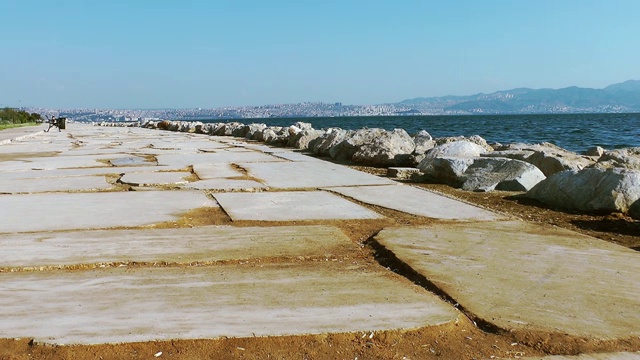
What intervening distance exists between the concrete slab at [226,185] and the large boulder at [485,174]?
129 centimetres

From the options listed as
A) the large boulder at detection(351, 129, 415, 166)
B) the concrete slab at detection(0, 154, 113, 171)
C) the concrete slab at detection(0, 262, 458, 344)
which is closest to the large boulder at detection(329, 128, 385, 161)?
the large boulder at detection(351, 129, 415, 166)

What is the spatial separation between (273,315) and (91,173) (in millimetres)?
3293

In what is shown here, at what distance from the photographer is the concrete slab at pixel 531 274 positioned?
4.50 feet

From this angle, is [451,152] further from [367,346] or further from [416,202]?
[367,346]

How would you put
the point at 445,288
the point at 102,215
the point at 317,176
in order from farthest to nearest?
the point at 317,176, the point at 102,215, the point at 445,288

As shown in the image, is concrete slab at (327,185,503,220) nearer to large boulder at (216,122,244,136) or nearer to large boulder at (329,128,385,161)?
large boulder at (329,128,385,161)

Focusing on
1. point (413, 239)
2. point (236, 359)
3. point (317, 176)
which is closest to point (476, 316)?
point (236, 359)

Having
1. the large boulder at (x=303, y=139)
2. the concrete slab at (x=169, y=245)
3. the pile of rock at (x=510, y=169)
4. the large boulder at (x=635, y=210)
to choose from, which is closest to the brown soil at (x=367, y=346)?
the concrete slab at (x=169, y=245)

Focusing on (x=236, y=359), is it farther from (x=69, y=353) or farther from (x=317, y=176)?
(x=317, y=176)

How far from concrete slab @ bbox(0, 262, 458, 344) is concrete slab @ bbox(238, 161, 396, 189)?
196 centimetres

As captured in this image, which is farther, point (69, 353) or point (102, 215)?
point (102, 215)

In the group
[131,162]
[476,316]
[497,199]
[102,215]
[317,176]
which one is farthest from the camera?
[131,162]

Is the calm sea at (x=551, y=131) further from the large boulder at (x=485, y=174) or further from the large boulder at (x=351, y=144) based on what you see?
the large boulder at (x=485, y=174)

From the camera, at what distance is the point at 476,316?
4.53 ft
